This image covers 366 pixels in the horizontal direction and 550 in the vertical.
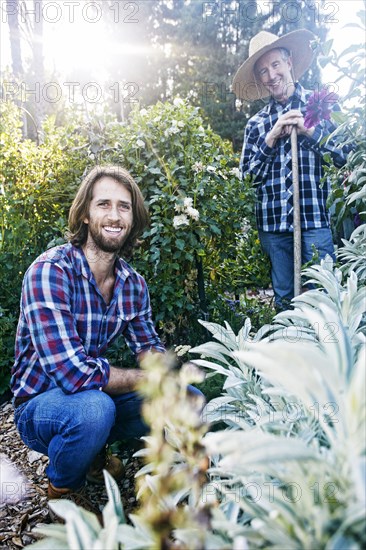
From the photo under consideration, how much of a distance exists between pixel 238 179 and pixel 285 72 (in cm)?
74

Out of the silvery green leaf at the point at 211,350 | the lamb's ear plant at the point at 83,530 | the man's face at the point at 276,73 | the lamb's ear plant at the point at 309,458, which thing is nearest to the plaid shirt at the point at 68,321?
the silvery green leaf at the point at 211,350

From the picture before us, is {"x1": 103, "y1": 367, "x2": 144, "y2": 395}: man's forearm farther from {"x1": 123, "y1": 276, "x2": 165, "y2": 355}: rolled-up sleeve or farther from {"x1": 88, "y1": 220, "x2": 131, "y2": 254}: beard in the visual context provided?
{"x1": 88, "y1": 220, "x2": 131, "y2": 254}: beard

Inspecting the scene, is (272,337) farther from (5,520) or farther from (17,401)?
(5,520)

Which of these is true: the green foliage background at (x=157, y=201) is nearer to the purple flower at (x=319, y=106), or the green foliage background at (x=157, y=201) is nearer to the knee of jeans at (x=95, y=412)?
the purple flower at (x=319, y=106)

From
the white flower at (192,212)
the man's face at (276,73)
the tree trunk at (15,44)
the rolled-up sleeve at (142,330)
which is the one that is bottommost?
the rolled-up sleeve at (142,330)

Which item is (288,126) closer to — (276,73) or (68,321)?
(276,73)

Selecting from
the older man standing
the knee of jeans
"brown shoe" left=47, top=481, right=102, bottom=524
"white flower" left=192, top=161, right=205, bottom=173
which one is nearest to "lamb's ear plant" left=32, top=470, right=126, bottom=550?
the knee of jeans

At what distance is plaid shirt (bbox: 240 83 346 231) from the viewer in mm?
3117

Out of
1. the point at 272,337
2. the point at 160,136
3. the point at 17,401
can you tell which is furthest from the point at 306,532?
the point at 160,136

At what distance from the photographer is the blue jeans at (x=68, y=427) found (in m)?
1.72

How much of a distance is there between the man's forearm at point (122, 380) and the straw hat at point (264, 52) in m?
2.24

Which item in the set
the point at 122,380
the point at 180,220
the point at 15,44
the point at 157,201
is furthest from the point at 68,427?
the point at 15,44

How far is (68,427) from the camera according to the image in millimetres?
1720

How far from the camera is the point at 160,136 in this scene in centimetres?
306
